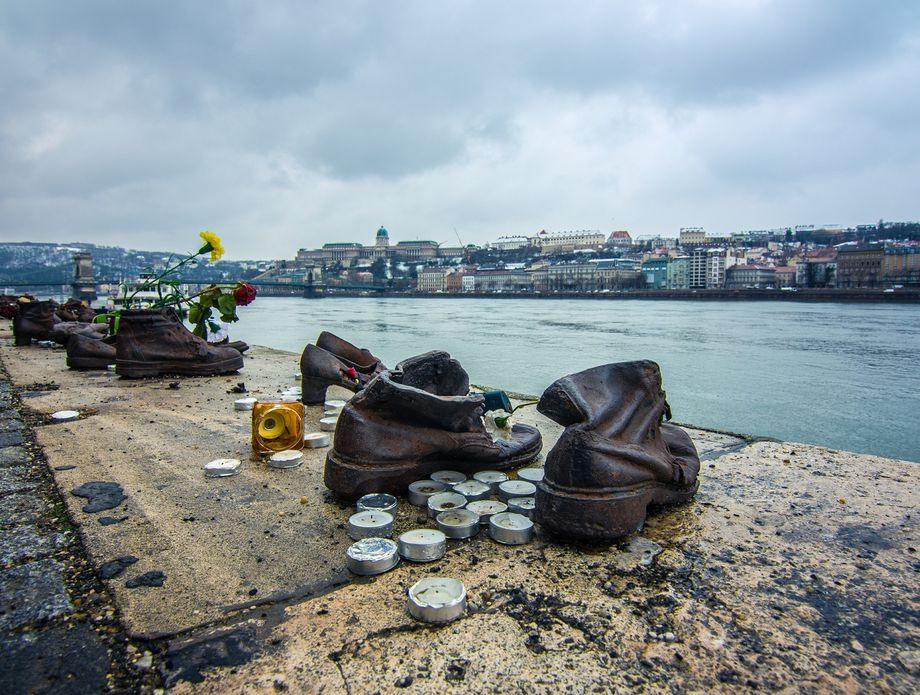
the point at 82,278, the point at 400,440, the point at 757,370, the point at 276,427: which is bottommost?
the point at 757,370

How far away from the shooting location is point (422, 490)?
2.22 meters

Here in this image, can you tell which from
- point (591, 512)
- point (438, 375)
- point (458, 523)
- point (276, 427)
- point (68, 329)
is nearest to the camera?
point (591, 512)

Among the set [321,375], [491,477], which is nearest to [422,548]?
[491,477]

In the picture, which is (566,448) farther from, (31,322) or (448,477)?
(31,322)

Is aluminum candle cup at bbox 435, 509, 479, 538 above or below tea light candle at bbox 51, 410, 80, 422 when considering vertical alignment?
below

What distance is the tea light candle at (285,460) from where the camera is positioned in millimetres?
2609

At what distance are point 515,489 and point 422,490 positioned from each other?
36 centimetres

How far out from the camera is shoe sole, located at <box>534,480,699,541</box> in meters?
1.76

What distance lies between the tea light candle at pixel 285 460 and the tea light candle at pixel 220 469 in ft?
0.57

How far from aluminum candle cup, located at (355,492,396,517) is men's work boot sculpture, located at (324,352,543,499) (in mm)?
72

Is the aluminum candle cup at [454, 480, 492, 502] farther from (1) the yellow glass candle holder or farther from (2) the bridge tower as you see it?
(2) the bridge tower

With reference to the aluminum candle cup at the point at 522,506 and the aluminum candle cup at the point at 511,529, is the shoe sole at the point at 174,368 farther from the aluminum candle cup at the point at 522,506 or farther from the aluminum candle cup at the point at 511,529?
the aluminum candle cup at the point at 511,529

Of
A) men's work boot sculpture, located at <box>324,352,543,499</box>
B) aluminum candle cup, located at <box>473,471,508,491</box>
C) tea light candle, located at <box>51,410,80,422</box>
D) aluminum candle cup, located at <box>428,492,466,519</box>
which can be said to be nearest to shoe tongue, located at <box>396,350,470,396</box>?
men's work boot sculpture, located at <box>324,352,543,499</box>

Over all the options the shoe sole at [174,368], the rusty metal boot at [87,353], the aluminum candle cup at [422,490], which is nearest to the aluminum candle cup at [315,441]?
the aluminum candle cup at [422,490]
